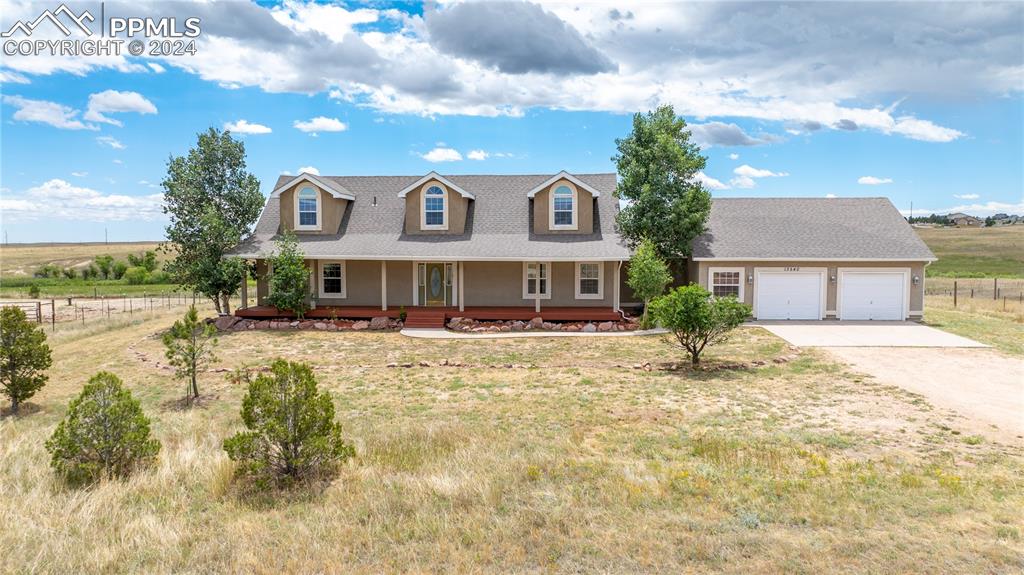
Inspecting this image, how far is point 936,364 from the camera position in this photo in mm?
14281

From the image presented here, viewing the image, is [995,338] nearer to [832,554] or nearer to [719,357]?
[719,357]

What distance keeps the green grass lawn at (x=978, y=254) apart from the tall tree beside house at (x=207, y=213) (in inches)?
2372

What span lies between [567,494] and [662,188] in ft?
57.6

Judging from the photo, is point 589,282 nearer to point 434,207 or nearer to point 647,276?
point 647,276

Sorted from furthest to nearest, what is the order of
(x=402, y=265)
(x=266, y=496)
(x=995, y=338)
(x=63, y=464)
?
(x=402, y=265), (x=995, y=338), (x=63, y=464), (x=266, y=496)

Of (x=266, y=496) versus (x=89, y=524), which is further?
(x=266, y=496)

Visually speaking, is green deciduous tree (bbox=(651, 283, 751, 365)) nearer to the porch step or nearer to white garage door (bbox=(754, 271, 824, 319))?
white garage door (bbox=(754, 271, 824, 319))

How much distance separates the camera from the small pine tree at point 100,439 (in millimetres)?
7152

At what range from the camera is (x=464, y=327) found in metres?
20.7

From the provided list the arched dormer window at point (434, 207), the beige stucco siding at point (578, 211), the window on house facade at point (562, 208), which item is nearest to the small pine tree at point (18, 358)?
the arched dormer window at point (434, 207)

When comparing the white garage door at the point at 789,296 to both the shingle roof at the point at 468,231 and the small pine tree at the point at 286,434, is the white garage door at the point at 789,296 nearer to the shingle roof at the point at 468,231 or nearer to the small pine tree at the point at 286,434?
the shingle roof at the point at 468,231

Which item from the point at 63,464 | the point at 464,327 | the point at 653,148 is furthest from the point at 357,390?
the point at 653,148

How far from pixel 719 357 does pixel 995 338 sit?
9.82 meters

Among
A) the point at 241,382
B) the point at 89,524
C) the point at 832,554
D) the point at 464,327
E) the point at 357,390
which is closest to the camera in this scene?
the point at 832,554
